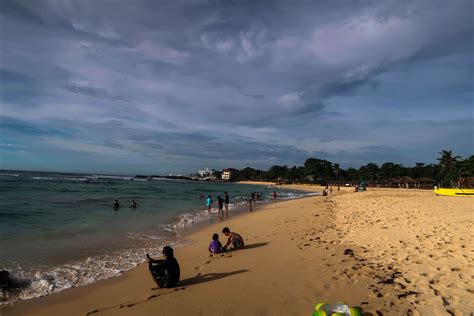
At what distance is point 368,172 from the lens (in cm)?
9950

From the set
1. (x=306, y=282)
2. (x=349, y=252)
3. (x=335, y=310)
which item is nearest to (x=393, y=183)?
(x=349, y=252)

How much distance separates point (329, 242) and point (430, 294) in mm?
4476

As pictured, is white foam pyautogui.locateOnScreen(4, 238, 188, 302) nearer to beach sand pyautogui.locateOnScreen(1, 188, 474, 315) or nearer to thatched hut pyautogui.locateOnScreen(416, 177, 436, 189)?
beach sand pyautogui.locateOnScreen(1, 188, 474, 315)

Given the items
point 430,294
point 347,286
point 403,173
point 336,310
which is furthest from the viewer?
point 403,173

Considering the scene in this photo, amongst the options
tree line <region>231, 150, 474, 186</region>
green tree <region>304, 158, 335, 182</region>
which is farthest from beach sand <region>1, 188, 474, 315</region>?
green tree <region>304, 158, 335, 182</region>

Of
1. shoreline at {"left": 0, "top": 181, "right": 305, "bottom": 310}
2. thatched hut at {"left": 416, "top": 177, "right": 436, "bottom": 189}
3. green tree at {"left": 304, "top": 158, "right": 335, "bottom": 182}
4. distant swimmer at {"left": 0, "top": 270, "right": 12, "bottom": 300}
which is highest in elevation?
green tree at {"left": 304, "top": 158, "right": 335, "bottom": 182}

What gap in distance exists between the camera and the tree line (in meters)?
60.6

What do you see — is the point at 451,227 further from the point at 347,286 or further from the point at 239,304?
the point at 239,304

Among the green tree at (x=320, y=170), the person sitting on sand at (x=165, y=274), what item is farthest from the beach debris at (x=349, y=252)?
the green tree at (x=320, y=170)

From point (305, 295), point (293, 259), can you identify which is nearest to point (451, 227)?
point (293, 259)

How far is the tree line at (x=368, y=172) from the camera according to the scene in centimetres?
6059

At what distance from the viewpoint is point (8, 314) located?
214 inches

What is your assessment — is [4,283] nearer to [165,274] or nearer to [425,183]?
[165,274]

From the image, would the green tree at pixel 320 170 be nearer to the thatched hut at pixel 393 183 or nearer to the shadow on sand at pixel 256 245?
the thatched hut at pixel 393 183
